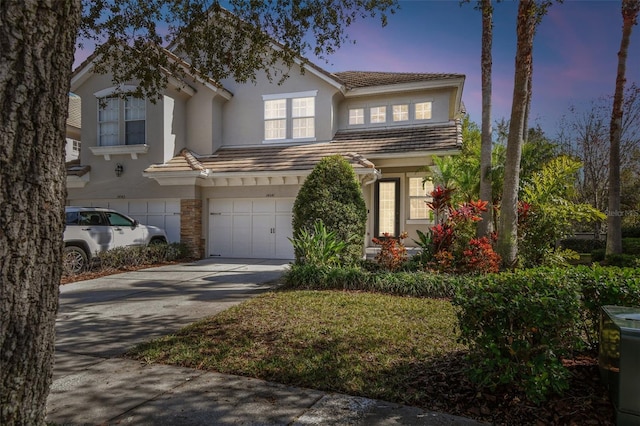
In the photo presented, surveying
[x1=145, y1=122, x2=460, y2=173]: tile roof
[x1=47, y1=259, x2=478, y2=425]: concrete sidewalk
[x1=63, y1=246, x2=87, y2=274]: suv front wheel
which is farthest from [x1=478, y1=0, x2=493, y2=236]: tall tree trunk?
[x1=63, y1=246, x2=87, y2=274]: suv front wheel

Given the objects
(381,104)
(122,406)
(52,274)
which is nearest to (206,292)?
(122,406)

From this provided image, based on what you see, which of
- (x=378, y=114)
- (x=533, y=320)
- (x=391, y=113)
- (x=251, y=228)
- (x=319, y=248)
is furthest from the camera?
(x=378, y=114)

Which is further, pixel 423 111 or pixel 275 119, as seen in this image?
pixel 275 119

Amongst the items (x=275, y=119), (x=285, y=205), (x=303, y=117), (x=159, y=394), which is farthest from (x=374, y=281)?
(x=275, y=119)

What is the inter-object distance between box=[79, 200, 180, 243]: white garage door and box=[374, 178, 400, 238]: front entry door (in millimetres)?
7380

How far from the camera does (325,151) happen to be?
1405cm

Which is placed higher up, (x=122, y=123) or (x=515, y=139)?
(x=122, y=123)

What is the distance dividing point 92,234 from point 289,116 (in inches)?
313

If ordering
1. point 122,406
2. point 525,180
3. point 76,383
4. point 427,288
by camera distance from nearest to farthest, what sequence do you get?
point 122,406 < point 76,383 < point 427,288 < point 525,180

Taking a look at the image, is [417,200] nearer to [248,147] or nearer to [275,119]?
[275,119]

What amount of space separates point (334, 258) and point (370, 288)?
143cm

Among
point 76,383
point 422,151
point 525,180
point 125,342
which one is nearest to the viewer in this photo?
point 76,383

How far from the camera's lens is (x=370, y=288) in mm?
7957

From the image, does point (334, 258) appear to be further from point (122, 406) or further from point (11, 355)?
point (11, 355)
